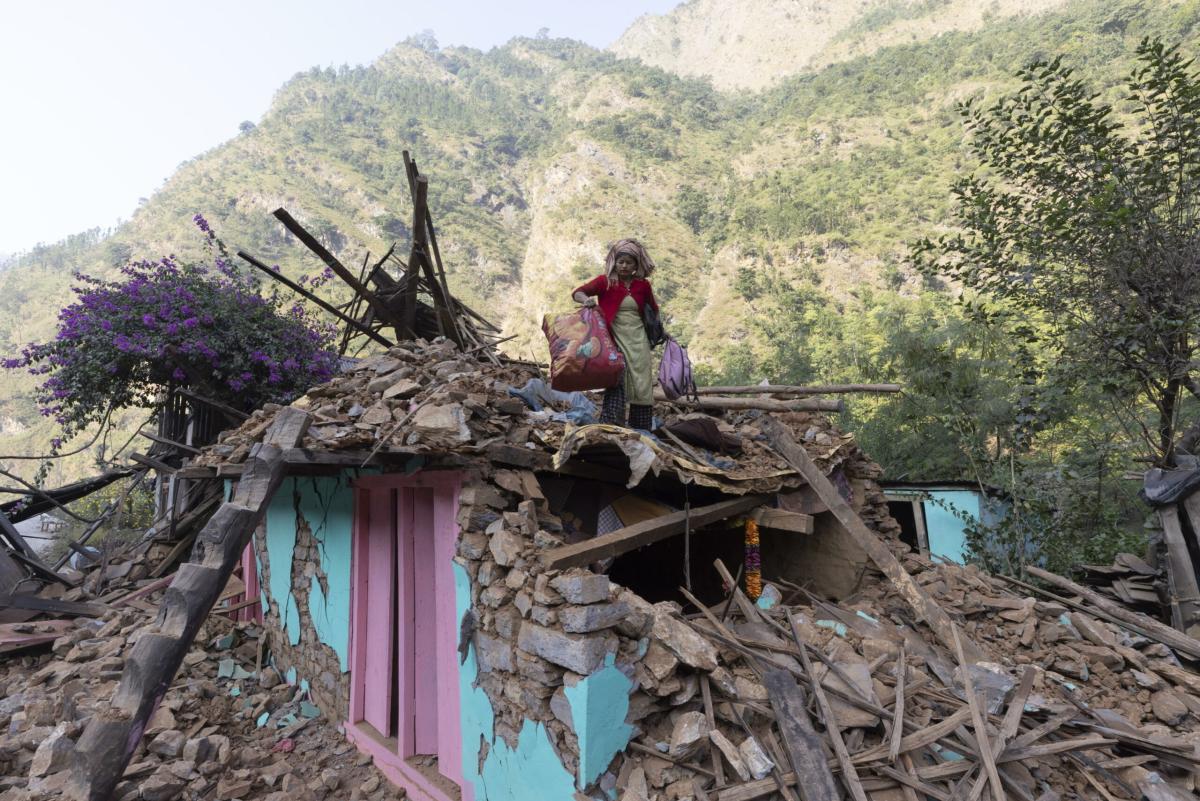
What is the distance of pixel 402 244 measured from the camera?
2137 inches

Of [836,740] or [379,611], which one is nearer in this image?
[836,740]

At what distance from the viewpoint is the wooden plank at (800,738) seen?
2637 millimetres

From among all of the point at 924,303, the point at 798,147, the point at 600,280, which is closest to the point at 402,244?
the point at 798,147

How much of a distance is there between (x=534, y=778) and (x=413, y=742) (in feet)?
5.46

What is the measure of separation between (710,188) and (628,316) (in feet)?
169

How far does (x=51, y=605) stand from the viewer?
22.0ft

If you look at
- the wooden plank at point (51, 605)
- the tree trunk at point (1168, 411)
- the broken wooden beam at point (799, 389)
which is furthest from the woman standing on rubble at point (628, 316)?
the wooden plank at point (51, 605)

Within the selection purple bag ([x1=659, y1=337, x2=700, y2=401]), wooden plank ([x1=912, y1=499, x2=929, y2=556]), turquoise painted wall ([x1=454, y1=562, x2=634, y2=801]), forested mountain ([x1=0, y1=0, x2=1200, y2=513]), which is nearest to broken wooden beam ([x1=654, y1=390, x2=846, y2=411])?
purple bag ([x1=659, y1=337, x2=700, y2=401])

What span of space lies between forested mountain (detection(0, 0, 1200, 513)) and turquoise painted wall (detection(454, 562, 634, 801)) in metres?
9.03

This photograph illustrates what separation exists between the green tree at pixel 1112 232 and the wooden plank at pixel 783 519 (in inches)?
225

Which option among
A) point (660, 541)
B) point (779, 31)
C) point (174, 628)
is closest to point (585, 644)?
point (174, 628)

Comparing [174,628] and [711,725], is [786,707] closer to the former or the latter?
[711,725]

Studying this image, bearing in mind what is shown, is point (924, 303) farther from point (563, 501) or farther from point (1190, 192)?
point (563, 501)

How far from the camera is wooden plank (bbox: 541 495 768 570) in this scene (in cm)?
315
